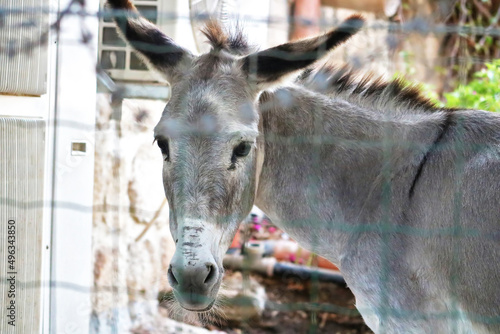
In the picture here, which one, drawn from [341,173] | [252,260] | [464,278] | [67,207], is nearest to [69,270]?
[67,207]

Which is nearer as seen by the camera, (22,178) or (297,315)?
(22,178)

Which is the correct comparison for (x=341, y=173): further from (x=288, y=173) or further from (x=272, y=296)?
(x=272, y=296)

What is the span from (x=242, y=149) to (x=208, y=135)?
0.19 metres

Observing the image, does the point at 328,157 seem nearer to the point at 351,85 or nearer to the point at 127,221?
the point at 351,85

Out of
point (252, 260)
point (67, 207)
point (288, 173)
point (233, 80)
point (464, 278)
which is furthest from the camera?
point (252, 260)

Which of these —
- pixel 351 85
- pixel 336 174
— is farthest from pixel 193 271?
pixel 351 85

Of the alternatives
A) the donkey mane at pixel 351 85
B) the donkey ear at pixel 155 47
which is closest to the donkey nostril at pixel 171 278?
the donkey ear at pixel 155 47

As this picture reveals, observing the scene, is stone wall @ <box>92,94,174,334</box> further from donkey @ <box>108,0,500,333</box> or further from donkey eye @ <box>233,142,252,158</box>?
donkey eye @ <box>233,142,252,158</box>

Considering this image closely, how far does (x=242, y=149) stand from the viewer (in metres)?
3.04

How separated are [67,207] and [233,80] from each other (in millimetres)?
1279

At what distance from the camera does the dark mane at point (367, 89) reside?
3.42 meters

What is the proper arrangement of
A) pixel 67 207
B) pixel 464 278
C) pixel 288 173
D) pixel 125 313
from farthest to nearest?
pixel 125 313
pixel 67 207
pixel 288 173
pixel 464 278

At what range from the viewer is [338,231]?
3.32 metres

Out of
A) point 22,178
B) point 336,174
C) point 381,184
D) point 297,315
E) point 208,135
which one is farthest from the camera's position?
point 297,315
